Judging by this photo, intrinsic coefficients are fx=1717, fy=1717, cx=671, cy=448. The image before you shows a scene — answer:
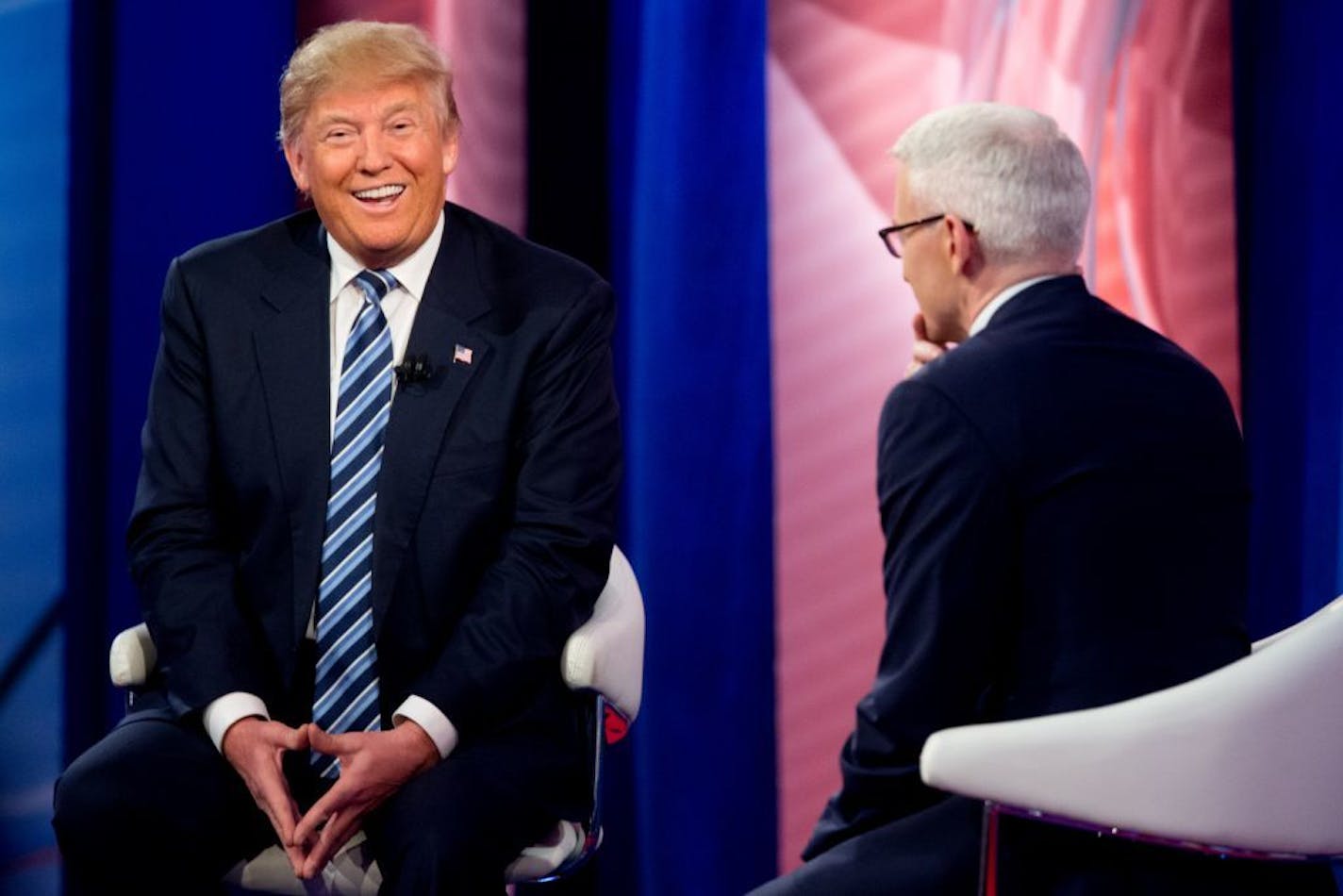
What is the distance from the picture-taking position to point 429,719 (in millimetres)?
2309

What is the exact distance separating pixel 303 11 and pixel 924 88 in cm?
120

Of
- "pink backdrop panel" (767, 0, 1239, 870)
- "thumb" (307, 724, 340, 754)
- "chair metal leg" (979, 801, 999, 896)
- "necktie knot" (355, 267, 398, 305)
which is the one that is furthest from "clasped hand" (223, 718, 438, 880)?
"pink backdrop panel" (767, 0, 1239, 870)

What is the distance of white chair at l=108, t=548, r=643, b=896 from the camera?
2252mm

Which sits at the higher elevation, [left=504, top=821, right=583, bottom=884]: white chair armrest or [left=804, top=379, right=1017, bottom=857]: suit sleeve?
[left=804, top=379, right=1017, bottom=857]: suit sleeve

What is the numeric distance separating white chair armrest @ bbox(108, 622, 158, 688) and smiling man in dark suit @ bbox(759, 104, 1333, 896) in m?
1.03

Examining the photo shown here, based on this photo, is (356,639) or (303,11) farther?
(303,11)

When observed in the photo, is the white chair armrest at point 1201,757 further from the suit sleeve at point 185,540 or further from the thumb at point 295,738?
the suit sleeve at point 185,540

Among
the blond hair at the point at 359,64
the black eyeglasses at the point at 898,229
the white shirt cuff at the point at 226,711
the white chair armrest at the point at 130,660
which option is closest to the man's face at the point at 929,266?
the black eyeglasses at the point at 898,229

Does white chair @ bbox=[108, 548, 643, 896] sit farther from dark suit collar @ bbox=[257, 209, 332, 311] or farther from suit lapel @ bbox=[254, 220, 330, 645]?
dark suit collar @ bbox=[257, 209, 332, 311]

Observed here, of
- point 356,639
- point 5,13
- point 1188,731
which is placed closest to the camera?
point 1188,731

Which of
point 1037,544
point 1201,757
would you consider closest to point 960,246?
point 1037,544

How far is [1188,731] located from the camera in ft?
6.02

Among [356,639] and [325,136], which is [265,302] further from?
[356,639]

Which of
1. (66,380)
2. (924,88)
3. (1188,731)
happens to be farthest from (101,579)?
(1188,731)
